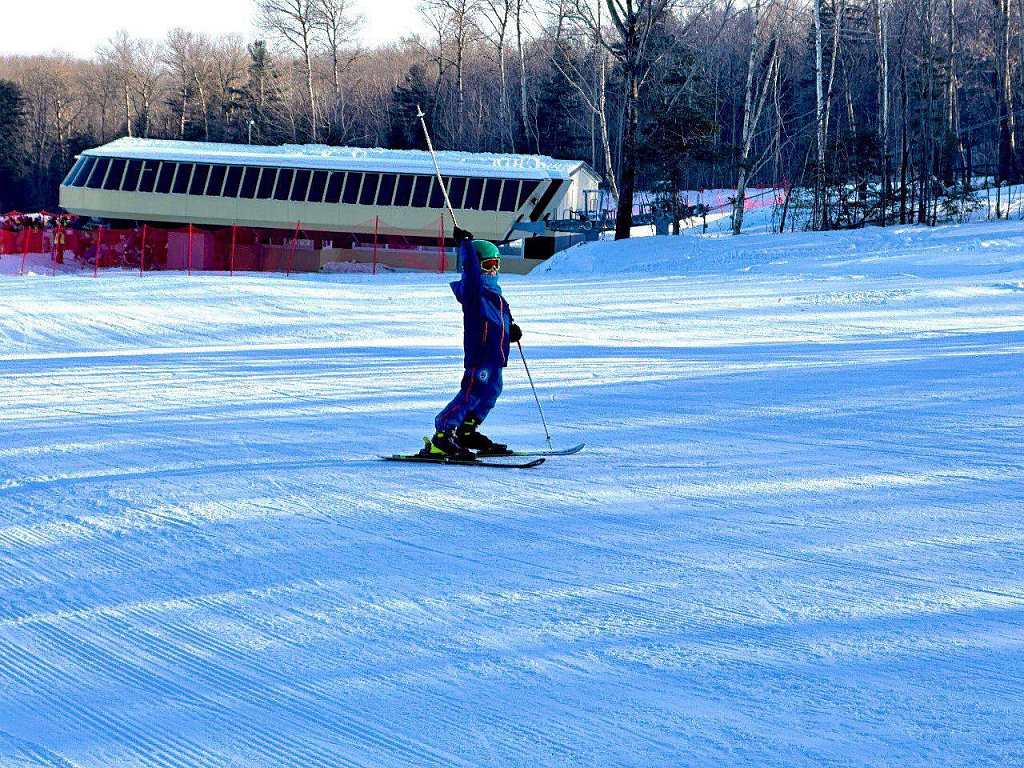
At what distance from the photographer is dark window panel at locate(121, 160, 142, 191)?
3562 cm

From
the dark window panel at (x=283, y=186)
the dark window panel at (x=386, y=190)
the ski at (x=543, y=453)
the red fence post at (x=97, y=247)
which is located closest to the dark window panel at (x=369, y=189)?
the dark window panel at (x=386, y=190)

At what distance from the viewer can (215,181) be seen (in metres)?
35.3

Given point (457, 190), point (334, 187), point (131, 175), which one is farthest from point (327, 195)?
point (131, 175)

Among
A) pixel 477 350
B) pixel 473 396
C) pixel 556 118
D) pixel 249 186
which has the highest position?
pixel 556 118

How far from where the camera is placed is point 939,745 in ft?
9.54

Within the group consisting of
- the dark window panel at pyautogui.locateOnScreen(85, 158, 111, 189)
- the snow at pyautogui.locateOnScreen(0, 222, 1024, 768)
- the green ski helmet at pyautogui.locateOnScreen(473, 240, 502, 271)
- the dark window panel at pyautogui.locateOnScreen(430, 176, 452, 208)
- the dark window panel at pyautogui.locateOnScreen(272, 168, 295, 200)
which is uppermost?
the dark window panel at pyautogui.locateOnScreen(85, 158, 111, 189)

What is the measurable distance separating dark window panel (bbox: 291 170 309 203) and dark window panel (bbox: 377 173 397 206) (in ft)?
8.42

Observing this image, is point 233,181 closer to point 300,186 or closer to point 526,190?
point 300,186

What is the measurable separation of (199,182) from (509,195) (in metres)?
10.8

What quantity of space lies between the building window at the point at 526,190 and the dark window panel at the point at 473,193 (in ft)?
4.13

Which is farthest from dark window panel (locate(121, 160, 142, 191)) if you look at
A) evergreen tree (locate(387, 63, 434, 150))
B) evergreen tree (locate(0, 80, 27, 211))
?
evergreen tree (locate(0, 80, 27, 211))

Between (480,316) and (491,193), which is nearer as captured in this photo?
(480,316)

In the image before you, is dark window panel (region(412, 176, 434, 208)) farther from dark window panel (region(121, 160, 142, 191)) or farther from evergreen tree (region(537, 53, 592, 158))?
evergreen tree (region(537, 53, 592, 158))

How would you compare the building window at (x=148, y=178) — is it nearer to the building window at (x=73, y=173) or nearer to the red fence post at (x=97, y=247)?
the building window at (x=73, y=173)
